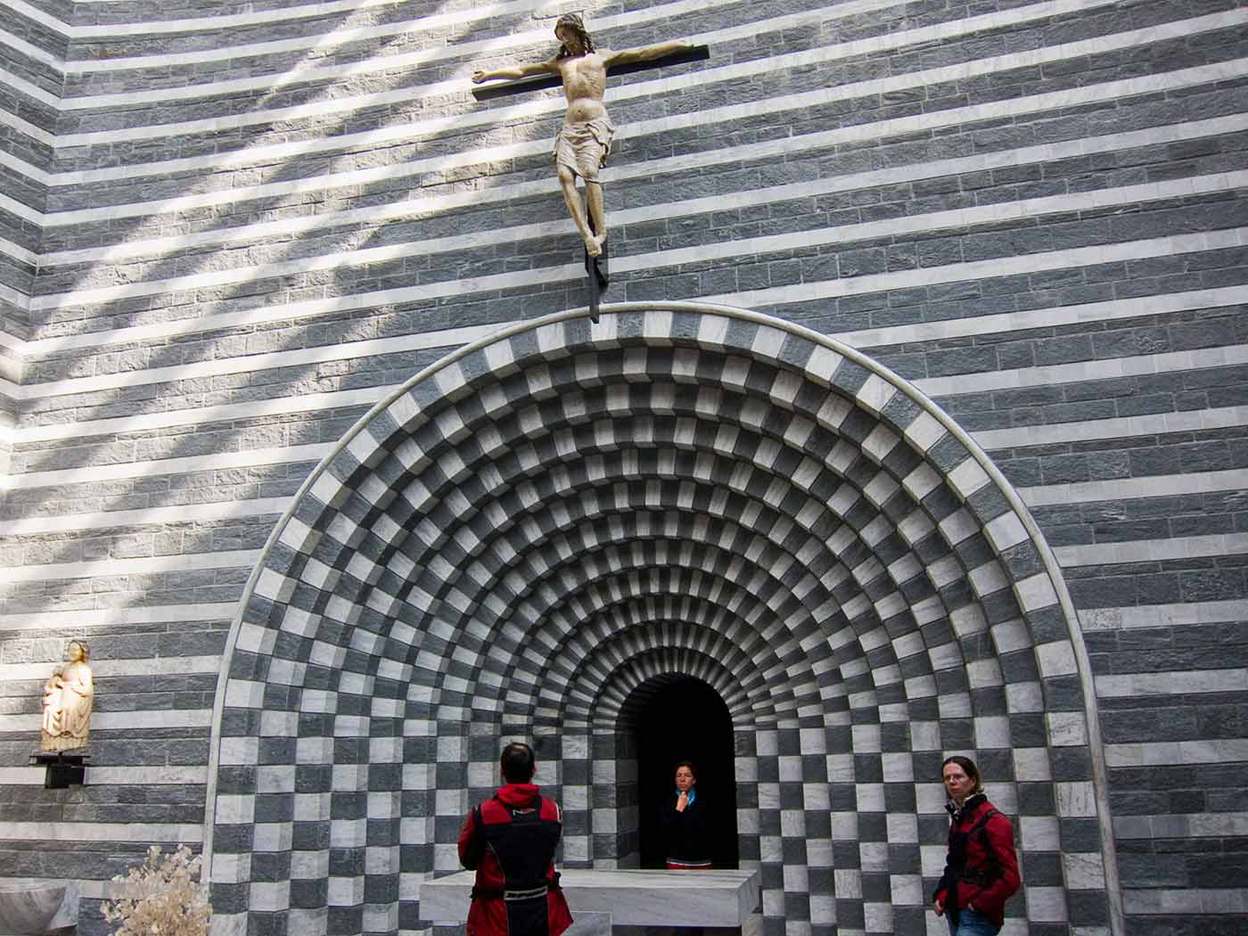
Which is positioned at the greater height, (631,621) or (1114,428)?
(1114,428)

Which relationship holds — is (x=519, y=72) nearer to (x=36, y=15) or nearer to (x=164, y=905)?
(x=36, y=15)

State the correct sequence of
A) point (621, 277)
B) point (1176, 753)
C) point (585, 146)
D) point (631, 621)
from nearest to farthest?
1. point (1176, 753)
2. point (585, 146)
3. point (621, 277)
4. point (631, 621)

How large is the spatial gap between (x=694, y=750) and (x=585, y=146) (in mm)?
5799

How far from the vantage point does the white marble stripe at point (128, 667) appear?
26.6ft

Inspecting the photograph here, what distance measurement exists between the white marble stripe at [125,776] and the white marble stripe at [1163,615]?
20.0 feet

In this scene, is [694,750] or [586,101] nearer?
[586,101]

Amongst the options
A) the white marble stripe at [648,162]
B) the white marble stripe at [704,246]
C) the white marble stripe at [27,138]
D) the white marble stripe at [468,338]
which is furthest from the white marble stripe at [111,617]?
the white marble stripe at [27,138]

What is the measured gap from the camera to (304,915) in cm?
780

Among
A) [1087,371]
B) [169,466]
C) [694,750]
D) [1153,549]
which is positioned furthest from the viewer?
[694,750]

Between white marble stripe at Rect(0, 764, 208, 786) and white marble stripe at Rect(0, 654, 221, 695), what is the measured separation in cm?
64

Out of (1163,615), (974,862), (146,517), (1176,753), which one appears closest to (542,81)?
(146,517)

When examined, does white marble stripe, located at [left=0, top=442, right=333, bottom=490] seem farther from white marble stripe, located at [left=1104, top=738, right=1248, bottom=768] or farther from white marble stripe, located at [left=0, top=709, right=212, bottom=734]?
white marble stripe, located at [left=1104, top=738, right=1248, bottom=768]

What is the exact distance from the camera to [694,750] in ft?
34.6

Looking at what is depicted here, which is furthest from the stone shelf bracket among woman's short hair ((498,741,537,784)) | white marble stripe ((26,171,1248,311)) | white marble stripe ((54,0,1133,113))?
white marble stripe ((54,0,1133,113))
